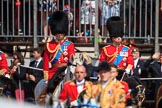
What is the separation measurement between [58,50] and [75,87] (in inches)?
102

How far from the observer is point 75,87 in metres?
10.2

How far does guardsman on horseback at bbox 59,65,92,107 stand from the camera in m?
10.1

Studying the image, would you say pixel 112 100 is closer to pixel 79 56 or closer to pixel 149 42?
pixel 79 56

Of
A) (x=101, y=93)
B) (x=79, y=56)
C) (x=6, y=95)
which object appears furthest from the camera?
(x=6, y=95)

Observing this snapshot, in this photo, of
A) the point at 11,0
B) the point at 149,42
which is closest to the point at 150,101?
the point at 149,42

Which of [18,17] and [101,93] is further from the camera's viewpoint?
[18,17]

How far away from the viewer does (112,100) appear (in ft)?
30.5

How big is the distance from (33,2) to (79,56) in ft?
20.9

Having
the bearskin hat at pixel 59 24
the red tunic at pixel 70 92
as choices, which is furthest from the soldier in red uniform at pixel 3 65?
the red tunic at pixel 70 92

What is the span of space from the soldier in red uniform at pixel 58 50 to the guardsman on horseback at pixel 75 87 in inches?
85.8

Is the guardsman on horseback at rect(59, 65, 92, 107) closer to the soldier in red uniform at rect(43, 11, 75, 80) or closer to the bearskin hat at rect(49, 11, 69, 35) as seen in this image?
the soldier in red uniform at rect(43, 11, 75, 80)

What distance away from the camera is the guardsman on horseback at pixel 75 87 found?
1010 cm

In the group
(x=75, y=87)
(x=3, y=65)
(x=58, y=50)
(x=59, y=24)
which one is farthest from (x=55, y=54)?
(x=75, y=87)

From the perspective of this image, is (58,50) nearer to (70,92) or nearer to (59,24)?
(59,24)
